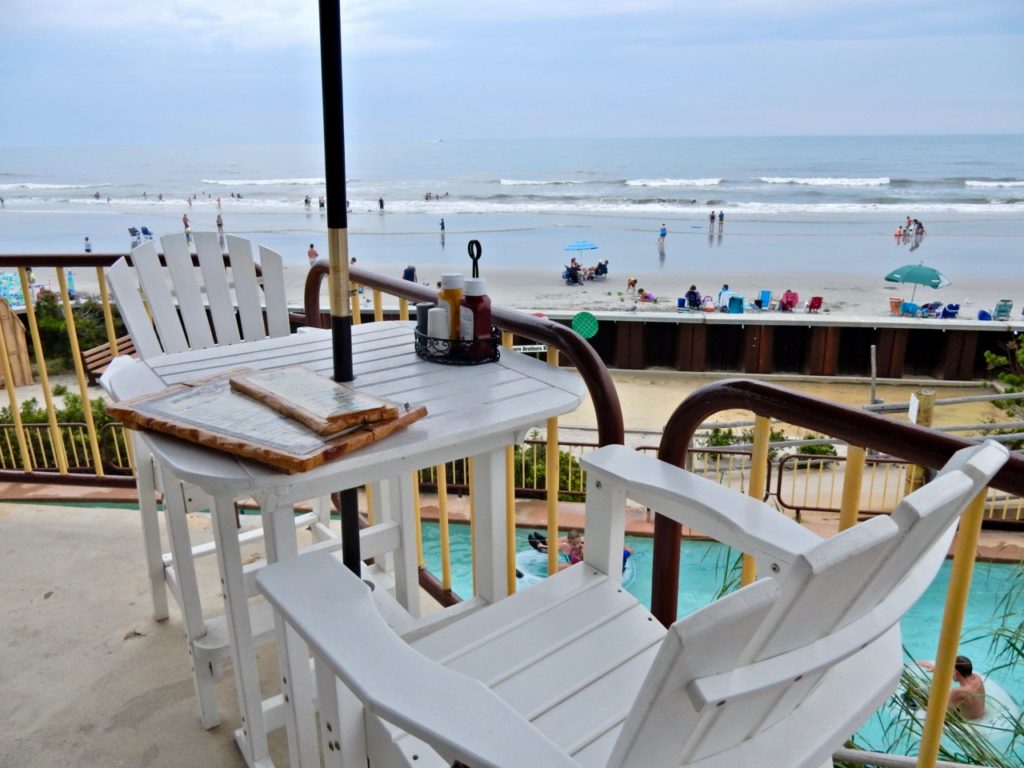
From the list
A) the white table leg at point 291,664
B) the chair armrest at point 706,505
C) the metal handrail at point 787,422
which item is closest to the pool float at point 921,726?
the metal handrail at point 787,422

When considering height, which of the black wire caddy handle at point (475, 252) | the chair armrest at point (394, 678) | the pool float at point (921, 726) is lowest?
the pool float at point (921, 726)

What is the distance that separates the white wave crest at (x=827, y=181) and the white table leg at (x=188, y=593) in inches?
1196

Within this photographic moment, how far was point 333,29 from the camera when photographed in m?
1.08

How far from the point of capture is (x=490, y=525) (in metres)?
1.50

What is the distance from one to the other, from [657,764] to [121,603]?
211 centimetres

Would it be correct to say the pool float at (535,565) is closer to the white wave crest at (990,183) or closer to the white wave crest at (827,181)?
the white wave crest at (827,181)

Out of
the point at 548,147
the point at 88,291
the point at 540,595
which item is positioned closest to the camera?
the point at 540,595

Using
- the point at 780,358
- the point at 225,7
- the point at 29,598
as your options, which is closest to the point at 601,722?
the point at 29,598

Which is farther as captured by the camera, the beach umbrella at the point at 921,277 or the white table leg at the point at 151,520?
the beach umbrella at the point at 921,277

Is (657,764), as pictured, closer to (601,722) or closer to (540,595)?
(601,722)

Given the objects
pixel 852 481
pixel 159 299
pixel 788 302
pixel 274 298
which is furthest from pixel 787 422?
pixel 788 302

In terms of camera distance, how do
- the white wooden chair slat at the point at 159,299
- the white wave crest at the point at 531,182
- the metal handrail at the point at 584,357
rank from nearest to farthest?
the metal handrail at the point at 584,357 < the white wooden chair slat at the point at 159,299 < the white wave crest at the point at 531,182

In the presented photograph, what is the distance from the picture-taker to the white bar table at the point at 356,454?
41.5 inches

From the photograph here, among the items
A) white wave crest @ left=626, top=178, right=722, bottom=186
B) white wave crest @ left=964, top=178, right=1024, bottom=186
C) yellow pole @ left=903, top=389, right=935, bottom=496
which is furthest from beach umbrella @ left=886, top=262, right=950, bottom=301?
white wave crest @ left=964, top=178, right=1024, bottom=186
